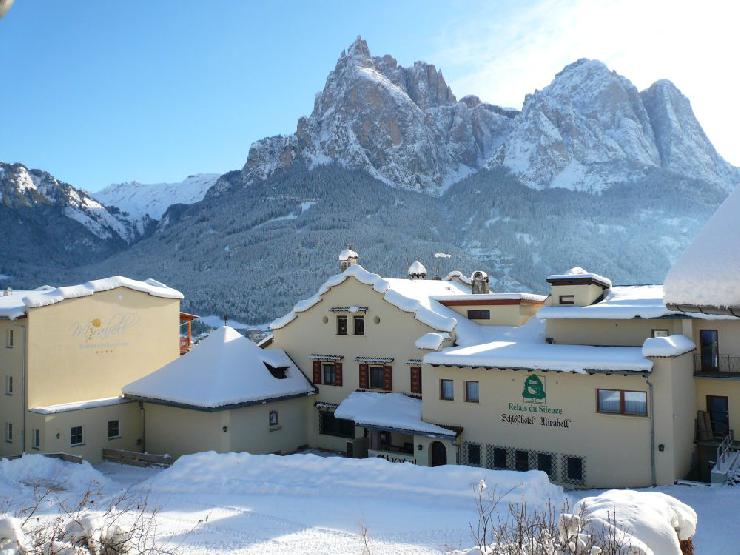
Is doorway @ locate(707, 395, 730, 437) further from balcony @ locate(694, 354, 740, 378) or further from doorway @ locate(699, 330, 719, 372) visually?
doorway @ locate(699, 330, 719, 372)

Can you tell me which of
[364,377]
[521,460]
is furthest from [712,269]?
[364,377]

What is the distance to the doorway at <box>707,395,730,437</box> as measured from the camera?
24750mm

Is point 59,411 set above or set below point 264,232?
below

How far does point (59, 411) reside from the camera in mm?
28734

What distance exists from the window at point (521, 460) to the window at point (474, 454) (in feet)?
5.52

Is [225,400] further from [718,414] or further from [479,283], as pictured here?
[718,414]

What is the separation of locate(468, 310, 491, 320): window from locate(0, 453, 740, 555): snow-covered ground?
496 inches

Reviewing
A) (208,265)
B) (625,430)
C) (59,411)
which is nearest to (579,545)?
(625,430)

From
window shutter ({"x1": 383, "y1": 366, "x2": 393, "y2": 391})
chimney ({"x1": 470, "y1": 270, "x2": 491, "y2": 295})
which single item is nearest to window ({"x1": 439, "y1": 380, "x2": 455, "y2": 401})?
window shutter ({"x1": 383, "y1": 366, "x2": 393, "y2": 391})

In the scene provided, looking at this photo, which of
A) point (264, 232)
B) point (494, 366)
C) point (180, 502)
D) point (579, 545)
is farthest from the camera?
point (264, 232)

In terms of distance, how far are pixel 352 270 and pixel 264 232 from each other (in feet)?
458

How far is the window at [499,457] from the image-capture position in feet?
81.4

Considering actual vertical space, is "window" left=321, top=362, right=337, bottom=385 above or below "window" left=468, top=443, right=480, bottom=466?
above

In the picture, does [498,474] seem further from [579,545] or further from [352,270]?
[352,270]
